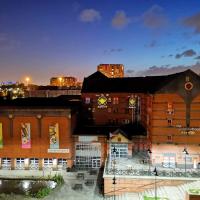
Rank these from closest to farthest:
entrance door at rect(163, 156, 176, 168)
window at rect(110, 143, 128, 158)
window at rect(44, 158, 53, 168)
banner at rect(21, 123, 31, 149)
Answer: entrance door at rect(163, 156, 176, 168) → window at rect(110, 143, 128, 158) → banner at rect(21, 123, 31, 149) → window at rect(44, 158, 53, 168)

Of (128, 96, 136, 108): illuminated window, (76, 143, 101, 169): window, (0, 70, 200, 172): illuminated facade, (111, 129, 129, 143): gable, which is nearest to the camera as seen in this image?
(0, 70, 200, 172): illuminated facade

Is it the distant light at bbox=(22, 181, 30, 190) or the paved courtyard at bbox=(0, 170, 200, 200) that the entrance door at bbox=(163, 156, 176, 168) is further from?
the distant light at bbox=(22, 181, 30, 190)

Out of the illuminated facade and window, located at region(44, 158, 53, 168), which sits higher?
the illuminated facade

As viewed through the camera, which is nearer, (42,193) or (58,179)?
(42,193)

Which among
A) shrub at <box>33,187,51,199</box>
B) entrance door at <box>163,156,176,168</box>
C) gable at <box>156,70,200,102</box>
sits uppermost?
gable at <box>156,70,200,102</box>

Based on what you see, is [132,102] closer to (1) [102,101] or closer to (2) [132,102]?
(2) [132,102]

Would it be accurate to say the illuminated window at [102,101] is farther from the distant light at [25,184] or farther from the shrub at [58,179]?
the distant light at [25,184]

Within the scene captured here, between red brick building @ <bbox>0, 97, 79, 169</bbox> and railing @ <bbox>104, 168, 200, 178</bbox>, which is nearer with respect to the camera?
railing @ <bbox>104, 168, 200, 178</bbox>

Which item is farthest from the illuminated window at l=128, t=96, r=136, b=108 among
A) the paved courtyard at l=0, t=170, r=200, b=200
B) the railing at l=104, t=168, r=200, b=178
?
the railing at l=104, t=168, r=200, b=178

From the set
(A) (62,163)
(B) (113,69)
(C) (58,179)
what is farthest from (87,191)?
(B) (113,69)

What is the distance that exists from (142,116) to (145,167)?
14.6 meters

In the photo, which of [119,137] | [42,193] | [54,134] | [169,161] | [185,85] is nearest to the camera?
[42,193]

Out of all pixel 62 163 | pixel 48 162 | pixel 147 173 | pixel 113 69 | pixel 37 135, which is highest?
pixel 113 69

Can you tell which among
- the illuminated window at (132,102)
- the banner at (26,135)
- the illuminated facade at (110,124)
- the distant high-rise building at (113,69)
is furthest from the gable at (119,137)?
the distant high-rise building at (113,69)
